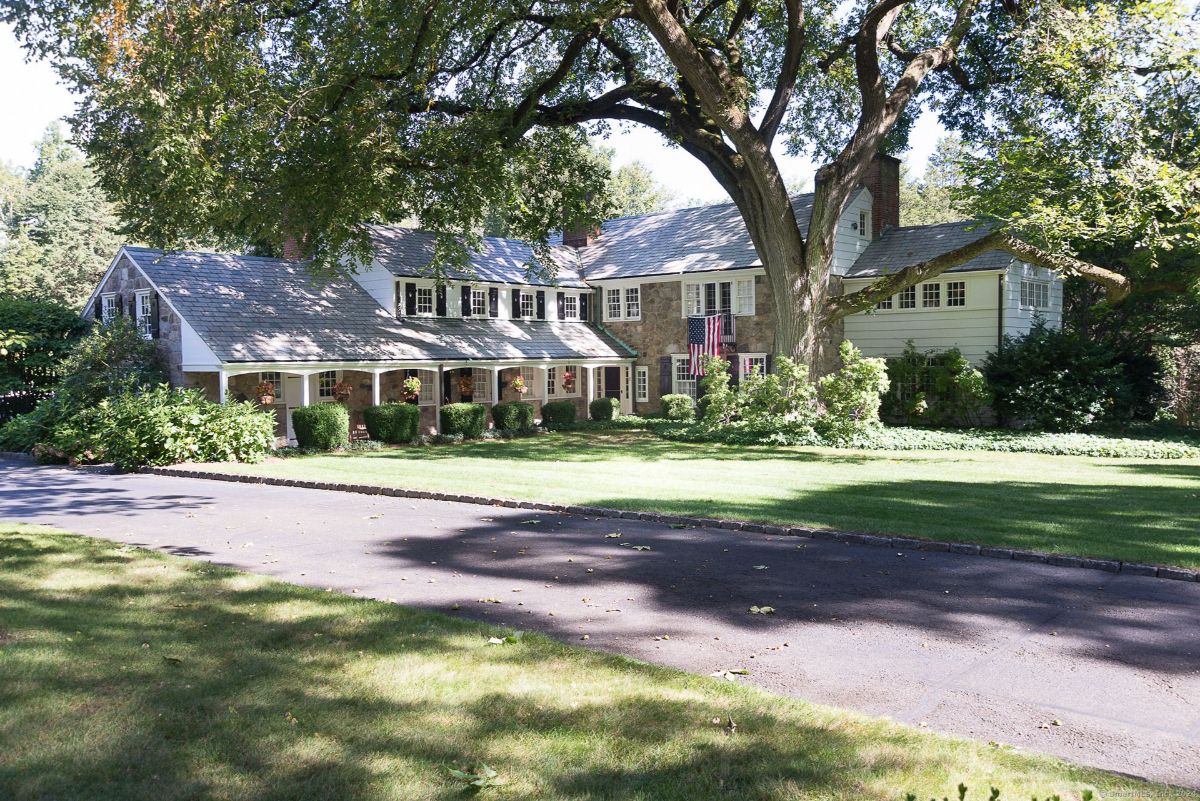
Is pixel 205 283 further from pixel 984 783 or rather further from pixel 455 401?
pixel 984 783

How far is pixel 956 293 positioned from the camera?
1107 inches

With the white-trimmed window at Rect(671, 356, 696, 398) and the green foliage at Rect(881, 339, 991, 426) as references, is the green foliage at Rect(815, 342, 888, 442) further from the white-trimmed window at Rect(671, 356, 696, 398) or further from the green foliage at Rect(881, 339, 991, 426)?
the white-trimmed window at Rect(671, 356, 696, 398)

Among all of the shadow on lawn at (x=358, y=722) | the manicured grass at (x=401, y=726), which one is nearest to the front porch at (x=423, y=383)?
the shadow on lawn at (x=358, y=722)

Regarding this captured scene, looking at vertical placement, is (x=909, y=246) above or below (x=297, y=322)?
above

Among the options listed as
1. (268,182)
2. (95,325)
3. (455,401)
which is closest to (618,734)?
(268,182)

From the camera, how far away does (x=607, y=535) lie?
10.6m

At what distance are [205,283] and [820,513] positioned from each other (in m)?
20.2

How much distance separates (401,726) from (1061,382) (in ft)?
82.9

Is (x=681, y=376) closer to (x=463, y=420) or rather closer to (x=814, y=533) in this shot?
(x=463, y=420)

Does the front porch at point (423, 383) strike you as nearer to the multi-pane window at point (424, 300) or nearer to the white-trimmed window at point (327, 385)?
the white-trimmed window at point (327, 385)

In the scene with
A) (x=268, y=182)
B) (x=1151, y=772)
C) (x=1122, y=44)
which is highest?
(x=1122, y=44)

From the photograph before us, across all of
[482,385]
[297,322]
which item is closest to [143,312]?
[297,322]

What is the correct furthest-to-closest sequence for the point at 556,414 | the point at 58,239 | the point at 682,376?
the point at 58,239 → the point at 682,376 → the point at 556,414

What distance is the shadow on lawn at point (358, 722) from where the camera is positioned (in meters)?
4.02
